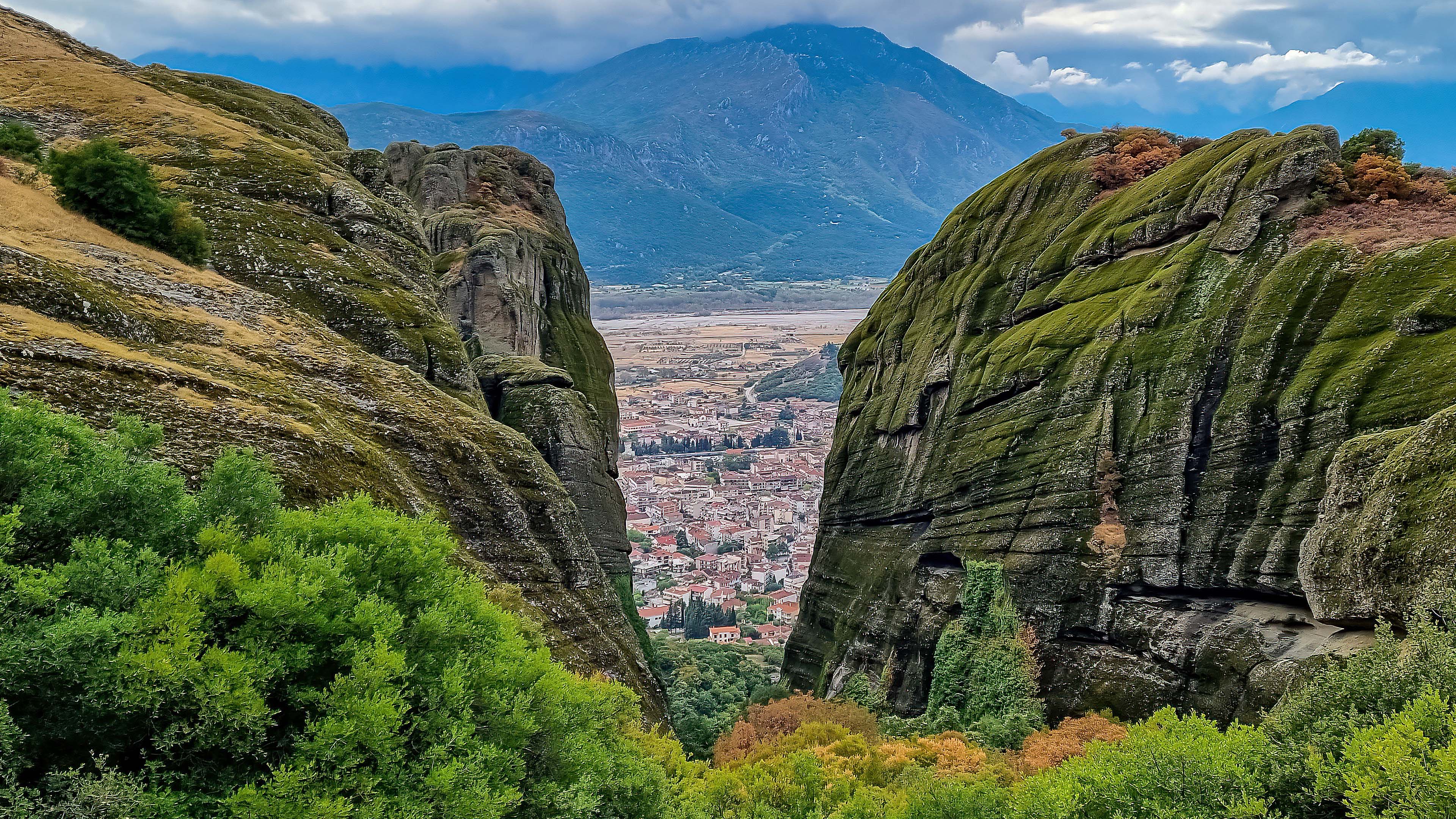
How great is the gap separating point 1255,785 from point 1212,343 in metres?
20.2

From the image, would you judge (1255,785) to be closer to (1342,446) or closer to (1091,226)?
(1342,446)

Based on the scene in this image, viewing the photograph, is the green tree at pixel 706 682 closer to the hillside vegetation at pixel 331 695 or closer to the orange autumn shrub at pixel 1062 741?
the orange autumn shrub at pixel 1062 741

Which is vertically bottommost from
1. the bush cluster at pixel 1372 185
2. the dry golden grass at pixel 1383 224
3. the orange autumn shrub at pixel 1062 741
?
the orange autumn shrub at pixel 1062 741

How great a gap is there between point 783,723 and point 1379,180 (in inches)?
1273

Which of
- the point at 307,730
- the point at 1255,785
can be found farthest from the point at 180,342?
the point at 1255,785

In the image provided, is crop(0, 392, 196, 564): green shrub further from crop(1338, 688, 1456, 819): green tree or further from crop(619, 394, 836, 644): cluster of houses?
crop(619, 394, 836, 644): cluster of houses

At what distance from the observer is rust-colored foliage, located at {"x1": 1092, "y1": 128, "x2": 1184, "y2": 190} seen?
43375 mm

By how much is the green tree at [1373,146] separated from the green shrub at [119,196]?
1810 inches

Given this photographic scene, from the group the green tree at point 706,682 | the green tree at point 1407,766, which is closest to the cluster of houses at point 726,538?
the green tree at point 706,682

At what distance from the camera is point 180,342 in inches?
793

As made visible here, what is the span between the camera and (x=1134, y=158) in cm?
4403

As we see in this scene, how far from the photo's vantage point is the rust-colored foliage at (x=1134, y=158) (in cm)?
4338

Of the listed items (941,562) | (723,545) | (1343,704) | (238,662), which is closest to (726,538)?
(723,545)

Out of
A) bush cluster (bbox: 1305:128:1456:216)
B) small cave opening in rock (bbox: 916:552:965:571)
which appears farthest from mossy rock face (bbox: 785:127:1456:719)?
bush cluster (bbox: 1305:128:1456:216)
